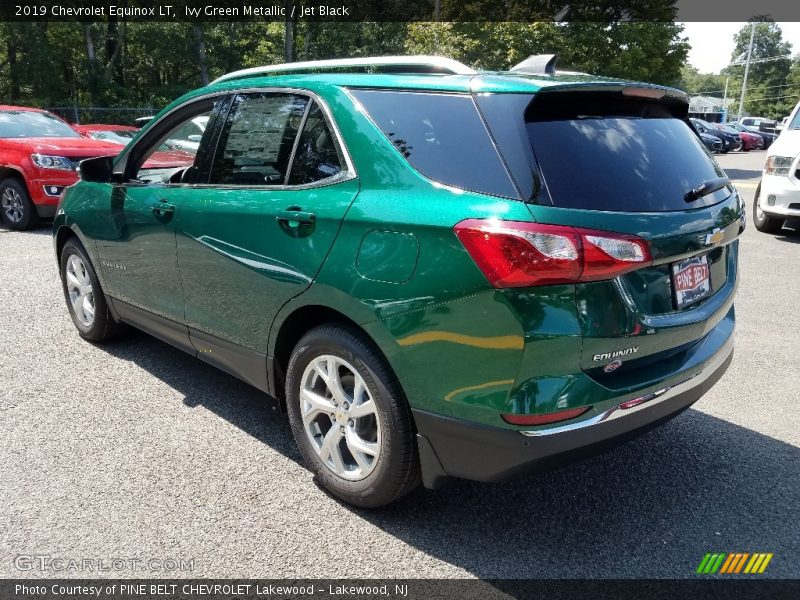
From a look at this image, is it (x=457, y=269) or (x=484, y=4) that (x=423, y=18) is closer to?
(x=484, y=4)

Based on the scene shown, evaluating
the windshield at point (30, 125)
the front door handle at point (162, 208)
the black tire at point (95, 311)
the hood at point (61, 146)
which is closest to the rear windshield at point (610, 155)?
the front door handle at point (162, 208)

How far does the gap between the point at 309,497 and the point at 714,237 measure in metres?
2.08

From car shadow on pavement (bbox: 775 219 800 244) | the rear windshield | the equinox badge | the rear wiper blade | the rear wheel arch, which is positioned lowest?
car shadow on pavement (bbox: 775 219 800 244)

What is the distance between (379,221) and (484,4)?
2811cm

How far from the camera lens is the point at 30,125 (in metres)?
10.4

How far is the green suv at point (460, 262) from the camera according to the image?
7.38 feet

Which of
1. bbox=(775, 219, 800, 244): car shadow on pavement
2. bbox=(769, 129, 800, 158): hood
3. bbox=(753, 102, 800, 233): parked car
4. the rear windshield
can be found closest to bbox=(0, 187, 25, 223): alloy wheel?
the rear windshield

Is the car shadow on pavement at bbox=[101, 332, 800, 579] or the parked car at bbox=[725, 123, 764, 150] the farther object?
the parked car at bbox=[725, 123, 764, 150]

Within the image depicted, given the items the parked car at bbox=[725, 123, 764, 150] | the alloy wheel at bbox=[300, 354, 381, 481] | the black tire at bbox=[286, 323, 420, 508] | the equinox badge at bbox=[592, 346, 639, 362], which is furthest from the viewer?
the parked car at bbox=[725, 123, 764, 150]

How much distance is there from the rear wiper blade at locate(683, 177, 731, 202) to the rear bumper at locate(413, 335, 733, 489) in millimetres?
751

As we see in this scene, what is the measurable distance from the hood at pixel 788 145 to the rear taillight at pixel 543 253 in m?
8.32

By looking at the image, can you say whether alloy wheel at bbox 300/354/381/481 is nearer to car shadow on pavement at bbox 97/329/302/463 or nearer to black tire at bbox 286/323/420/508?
black tire at bbox 286/323/420/508

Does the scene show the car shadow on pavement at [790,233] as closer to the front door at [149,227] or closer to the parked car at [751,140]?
the front door at [149,227]

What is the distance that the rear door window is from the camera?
2361 mm
